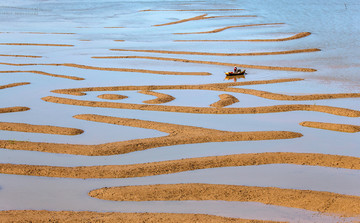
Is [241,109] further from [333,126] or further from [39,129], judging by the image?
[39,129]

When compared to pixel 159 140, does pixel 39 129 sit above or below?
below

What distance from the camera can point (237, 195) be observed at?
1552 centimetres

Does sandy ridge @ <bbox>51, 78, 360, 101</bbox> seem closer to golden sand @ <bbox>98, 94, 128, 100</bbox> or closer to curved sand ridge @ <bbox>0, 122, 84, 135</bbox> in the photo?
golden sand @ <bbox>98, 94, 128, 100</bbox>

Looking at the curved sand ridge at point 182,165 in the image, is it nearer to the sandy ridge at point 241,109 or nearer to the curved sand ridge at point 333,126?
the curved sand ridge at point 333,126

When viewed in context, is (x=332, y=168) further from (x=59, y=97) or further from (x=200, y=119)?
(x=59, y=97)

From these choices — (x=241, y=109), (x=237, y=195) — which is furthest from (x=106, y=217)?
(x=241, y=109)

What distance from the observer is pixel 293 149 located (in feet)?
65.7

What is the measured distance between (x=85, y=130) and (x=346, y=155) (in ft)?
34.4

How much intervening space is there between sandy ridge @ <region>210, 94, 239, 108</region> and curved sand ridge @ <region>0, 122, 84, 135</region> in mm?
7625

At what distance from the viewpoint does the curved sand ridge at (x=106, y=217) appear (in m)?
13.7

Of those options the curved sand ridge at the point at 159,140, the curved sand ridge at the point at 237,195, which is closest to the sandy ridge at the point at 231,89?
the curved sand ridge at the point at 159,140

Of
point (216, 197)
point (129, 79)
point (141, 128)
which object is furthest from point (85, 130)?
point (129, 79)

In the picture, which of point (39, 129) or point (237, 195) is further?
point (39, 129)

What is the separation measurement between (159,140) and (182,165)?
3.27 meters
